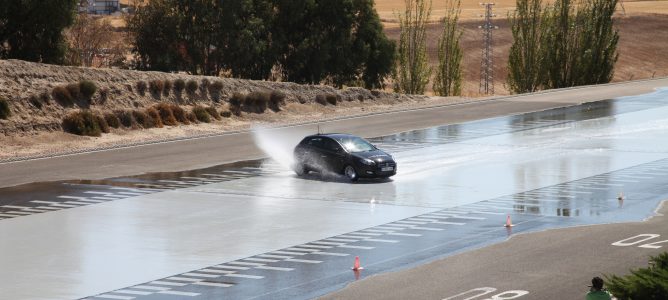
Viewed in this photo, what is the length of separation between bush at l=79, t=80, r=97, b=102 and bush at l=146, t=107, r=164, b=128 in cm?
291

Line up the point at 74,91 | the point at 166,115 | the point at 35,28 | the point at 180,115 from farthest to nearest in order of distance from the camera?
the point at 35,28 < the point at 180,115 < the point at 166,115 < the point at 74,91

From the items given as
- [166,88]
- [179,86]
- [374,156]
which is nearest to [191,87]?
[179,86]

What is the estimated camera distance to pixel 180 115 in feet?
206

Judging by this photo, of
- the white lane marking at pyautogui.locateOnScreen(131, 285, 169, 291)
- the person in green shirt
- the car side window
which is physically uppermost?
the person in green shirt

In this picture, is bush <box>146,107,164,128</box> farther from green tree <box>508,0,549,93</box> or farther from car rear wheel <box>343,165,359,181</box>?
green tree <box>508,0,549,93</box>

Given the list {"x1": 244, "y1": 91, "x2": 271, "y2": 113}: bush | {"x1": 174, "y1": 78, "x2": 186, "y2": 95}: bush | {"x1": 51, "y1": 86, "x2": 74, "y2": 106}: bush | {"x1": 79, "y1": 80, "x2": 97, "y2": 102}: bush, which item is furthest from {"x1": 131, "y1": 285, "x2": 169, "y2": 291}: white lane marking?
{"x1": 244, "y1": 91, "x2": 271, "y2": 113}: bush

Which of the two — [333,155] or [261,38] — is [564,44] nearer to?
[261,38]

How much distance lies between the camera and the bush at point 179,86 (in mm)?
65625

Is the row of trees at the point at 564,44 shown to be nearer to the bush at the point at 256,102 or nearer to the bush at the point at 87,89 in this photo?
the bush at the point at 256,102

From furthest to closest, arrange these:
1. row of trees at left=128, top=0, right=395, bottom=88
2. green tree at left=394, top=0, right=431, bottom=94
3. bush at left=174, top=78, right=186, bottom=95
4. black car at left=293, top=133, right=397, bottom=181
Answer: green tree at left=394, top=0, right=431, bottom=94
row of trees at left=128, top=0, right=395, bottom=88
bush at left=174, top=78, right=186, bottom=95
black car at left=293, top=133, right=397, bottom=181

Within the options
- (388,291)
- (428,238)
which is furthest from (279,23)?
(388,291)

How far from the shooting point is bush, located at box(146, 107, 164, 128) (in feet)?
200

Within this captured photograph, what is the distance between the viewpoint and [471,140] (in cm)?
5553

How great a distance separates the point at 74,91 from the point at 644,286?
46548 mm
